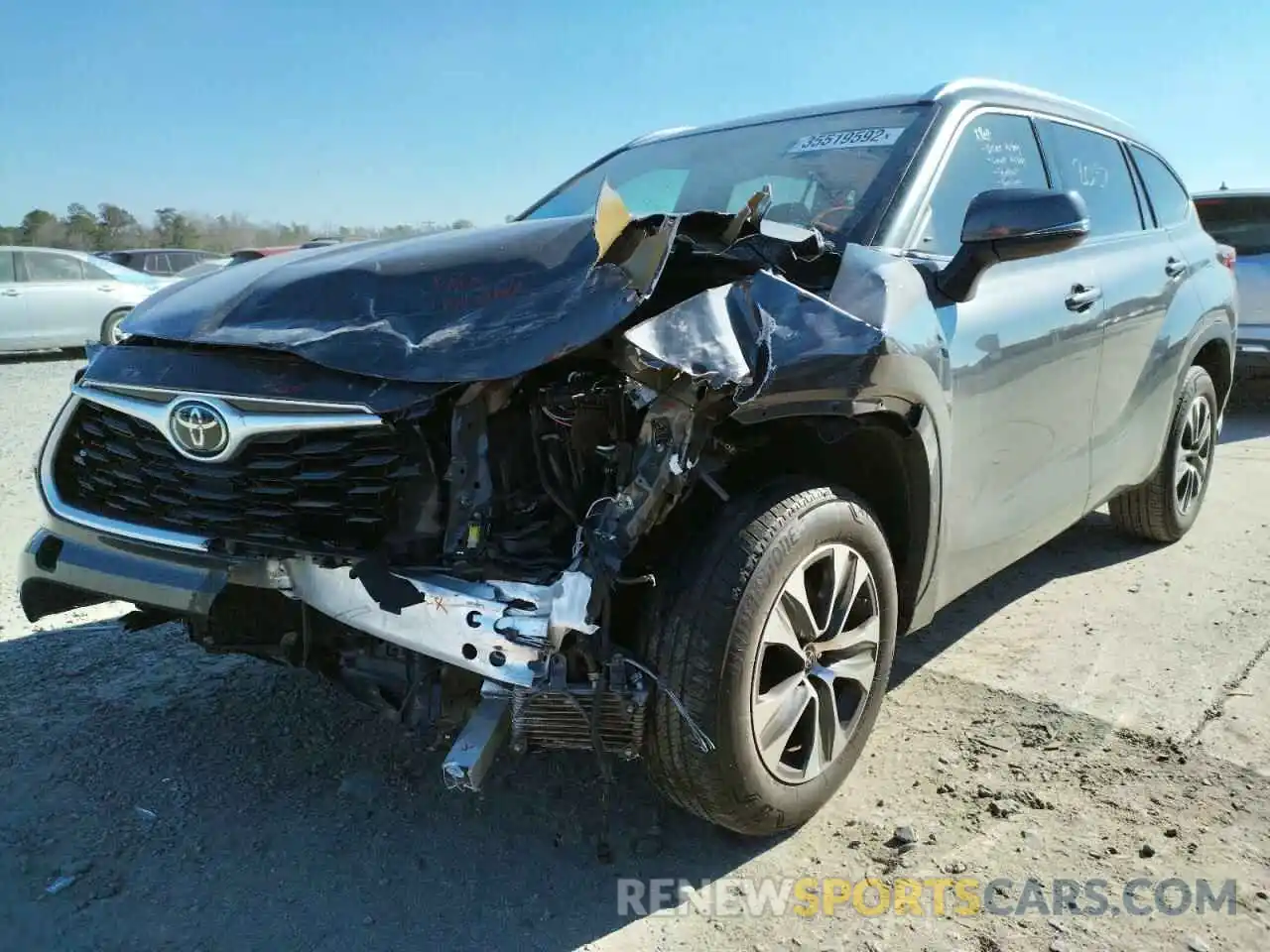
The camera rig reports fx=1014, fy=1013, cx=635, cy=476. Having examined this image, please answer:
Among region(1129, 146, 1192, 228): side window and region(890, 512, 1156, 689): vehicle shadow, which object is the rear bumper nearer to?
region(890, 512, 1156, 689): vehicle shadow

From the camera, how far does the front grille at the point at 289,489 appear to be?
7.36 ft

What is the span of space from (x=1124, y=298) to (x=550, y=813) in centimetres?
289

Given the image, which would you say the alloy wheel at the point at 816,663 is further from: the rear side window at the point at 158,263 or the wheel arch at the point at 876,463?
the rear side window at the point at 158,263

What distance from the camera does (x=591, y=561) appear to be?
209 centimetres

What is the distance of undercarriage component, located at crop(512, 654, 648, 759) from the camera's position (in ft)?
6.98

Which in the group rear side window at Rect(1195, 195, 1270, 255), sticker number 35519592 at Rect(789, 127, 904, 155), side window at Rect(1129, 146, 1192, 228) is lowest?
sticker number 35519592 at Rect(789, 127, 904, 155)

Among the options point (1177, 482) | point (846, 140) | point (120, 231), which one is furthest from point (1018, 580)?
point (120, 231)

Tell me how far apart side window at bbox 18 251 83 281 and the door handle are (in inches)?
527

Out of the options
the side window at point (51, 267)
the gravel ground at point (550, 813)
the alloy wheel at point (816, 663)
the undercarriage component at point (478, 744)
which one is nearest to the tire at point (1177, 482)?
the gravel ground at point (550, 813)

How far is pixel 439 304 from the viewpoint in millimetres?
2365

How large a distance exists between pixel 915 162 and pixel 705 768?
191cm

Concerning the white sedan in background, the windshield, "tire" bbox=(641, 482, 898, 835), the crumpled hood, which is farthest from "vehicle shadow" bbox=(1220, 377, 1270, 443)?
the white sedan in background

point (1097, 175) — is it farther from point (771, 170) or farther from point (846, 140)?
point (771, 170)

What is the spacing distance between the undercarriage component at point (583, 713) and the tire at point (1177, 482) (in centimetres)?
344
